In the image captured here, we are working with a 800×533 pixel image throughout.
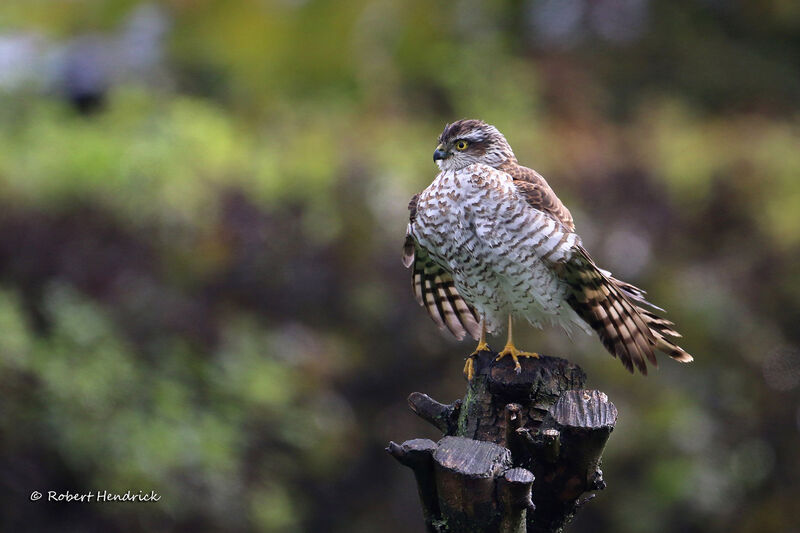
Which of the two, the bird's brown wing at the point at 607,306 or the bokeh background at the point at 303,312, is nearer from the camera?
the bird's brown wing at the point at 607,306

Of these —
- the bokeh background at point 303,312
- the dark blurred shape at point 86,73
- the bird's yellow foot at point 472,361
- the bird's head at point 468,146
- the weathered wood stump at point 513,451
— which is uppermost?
the dark blurred shape at point 86,73

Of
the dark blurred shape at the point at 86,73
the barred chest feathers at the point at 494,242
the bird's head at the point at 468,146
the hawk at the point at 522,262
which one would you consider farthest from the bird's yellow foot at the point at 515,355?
the dark blurred shape at the point at 86,73

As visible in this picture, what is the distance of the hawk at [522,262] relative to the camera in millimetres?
3170

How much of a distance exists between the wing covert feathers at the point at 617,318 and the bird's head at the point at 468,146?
0.65m

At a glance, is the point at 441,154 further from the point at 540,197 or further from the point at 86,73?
the point at 86,73

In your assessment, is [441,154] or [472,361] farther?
[441,154]

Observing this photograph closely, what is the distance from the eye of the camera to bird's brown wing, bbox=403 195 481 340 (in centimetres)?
371

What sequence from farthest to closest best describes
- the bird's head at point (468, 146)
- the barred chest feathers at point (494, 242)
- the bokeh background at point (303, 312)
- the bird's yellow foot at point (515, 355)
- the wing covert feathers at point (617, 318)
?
the bokeh background at point (303, 312) < the bird's head at point (468, 146) < the barred chest feathers at point (494, 242) < the wing covert feathers at point (617, 318) < the bird's yellow foot at point (515, 355)

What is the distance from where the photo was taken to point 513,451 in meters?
2.62

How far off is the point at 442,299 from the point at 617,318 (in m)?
0.82

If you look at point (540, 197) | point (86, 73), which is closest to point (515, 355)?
point (540, 197)

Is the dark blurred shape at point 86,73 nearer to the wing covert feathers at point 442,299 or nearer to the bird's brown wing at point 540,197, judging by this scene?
the wing covert feathers at point 442,299

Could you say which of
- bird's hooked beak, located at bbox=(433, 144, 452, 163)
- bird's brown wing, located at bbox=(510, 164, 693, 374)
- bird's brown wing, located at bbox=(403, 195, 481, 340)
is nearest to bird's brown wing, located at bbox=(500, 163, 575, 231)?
bird's brown wing, located at bbox=(510, 164, 693, 374)

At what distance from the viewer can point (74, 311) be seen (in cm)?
569
